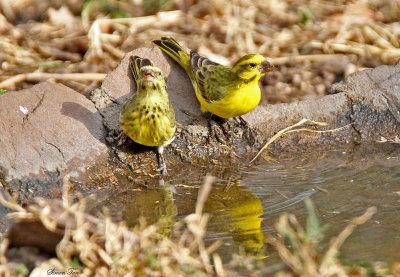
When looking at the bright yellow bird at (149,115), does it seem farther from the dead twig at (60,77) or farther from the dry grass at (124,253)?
the dry grass at (124,253)

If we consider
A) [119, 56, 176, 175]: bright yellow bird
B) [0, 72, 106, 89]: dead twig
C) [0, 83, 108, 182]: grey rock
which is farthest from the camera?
[0, 72, 106, 89]: dead twig

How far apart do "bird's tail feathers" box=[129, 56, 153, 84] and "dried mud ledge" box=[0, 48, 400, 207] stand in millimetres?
107

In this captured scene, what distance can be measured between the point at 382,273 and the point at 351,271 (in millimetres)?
181

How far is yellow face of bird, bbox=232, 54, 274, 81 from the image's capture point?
22.2 ft

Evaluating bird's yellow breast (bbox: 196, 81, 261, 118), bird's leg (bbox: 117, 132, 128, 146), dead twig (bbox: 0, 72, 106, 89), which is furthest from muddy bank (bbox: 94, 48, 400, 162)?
dead twig (bbox: 0, 72, 106, 89)

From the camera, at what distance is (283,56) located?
9.46 meters

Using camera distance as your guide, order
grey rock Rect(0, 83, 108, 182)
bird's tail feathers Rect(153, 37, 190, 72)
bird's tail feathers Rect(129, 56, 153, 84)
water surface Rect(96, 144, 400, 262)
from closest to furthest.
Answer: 1. water surface Rect(96, 144, 400, 262)
2. grey rock Rect(0, 83, 108, 182)
3. bird's tail feathers Rect(129, 56, 153, 84)
4. bird's tail feathers Rect(153, 37, 190, 72)

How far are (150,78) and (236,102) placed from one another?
1151 millimetres

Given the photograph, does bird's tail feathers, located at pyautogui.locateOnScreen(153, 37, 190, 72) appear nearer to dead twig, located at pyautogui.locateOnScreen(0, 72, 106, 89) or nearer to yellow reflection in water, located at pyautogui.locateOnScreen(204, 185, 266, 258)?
dead twig, located at pyautogui.locateOnScreen(0, 72, 106, 89)

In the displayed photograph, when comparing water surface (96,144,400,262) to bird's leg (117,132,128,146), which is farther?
bird's leg (117,132,128,146)

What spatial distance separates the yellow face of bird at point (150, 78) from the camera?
19.4 feet

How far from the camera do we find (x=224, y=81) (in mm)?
6934

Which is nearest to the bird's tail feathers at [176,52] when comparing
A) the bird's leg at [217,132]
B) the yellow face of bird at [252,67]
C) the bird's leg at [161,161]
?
the yellow face of bird at [252,67]

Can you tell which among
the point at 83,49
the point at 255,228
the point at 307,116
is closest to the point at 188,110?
the point at 307,116
